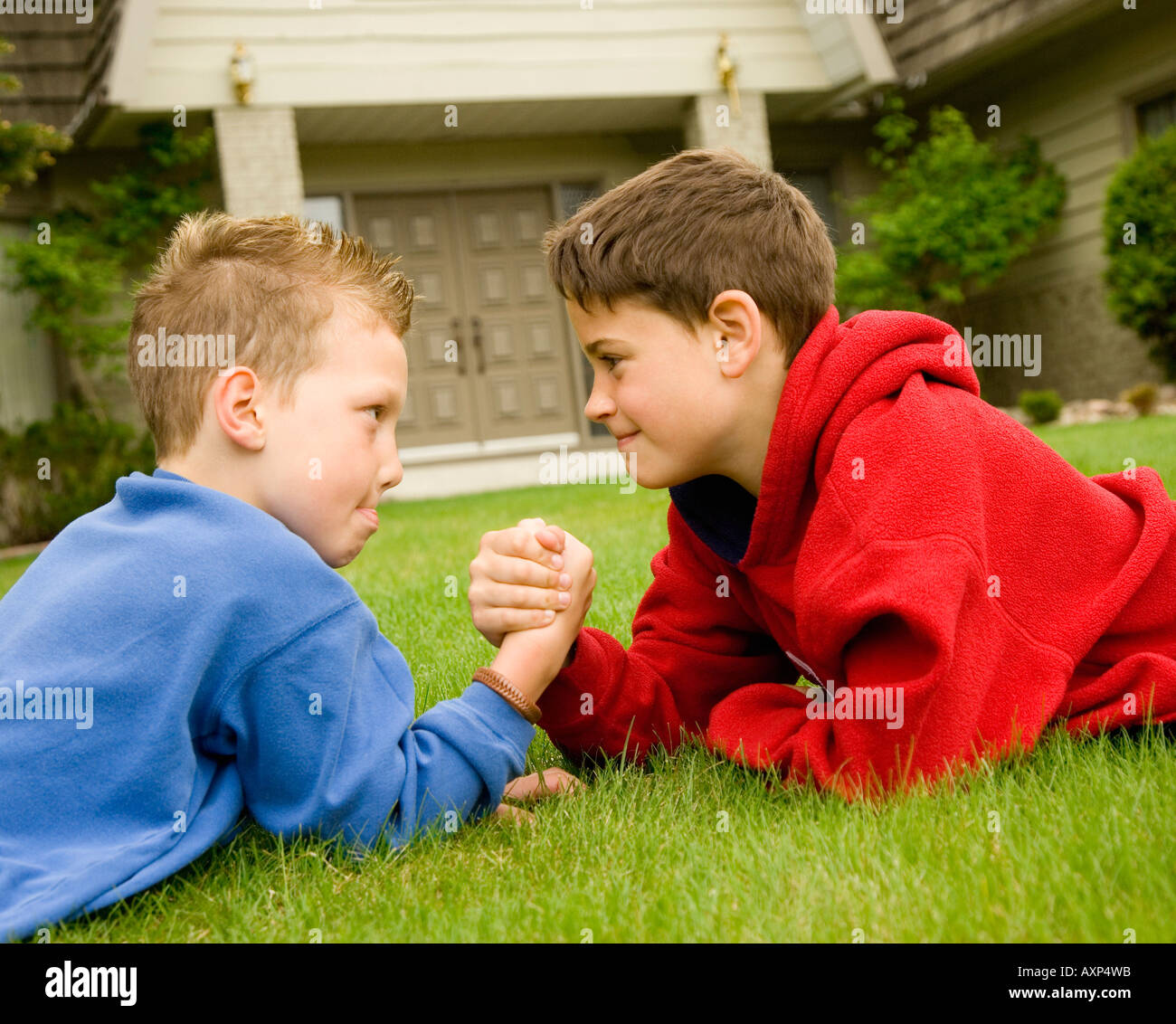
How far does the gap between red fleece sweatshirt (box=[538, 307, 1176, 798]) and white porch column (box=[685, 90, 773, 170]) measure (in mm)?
→ 9162

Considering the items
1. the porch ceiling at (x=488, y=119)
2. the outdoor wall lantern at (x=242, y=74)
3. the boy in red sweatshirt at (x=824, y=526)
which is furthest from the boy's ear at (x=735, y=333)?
the porch ceiling at (x=488, y=119)

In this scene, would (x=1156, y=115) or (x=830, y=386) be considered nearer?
(x=830, y=386)

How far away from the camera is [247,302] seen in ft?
6.26

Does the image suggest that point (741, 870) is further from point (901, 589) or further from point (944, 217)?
point (944, 217)

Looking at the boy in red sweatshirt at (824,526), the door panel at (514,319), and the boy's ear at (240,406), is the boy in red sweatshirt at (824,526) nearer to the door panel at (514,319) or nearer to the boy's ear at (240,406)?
the boy's ear at (240,406)

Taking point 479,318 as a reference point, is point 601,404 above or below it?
below

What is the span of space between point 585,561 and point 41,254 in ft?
28.7

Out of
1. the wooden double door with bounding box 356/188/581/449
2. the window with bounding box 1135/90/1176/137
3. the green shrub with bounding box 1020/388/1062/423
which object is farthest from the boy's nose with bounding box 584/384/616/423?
the window with bounding box 1135/90/1176/137

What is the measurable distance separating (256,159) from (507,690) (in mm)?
8814

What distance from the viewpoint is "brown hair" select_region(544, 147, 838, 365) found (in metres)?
2.13

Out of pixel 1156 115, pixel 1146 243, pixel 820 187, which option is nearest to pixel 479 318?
pixel 820 187
